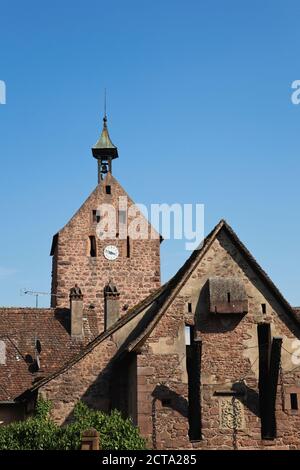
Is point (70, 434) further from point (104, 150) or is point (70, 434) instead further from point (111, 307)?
point (104, 150)

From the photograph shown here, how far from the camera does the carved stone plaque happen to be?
67.5 feet

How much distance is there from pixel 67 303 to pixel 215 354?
16.7 meters

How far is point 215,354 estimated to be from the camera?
2111 centimetres

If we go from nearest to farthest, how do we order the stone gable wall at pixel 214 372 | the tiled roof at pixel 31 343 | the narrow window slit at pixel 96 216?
the stone gable wall at pixel 214 372
the tiled roof at pixel 31 343
the narrow window slit at pixel 96 216

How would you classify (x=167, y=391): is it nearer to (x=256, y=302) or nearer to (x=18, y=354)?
(x=256, y=302)

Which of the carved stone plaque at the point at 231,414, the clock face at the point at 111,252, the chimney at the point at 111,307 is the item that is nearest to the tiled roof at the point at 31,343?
the chimney at the point at 111,307

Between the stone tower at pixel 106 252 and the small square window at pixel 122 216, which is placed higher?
the small square window at pixel 122 216

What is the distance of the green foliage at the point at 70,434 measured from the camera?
18469 mm

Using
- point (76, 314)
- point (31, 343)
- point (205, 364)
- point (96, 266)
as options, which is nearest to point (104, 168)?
point (96, 266)

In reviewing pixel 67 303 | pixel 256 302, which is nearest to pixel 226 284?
pixel 256 302

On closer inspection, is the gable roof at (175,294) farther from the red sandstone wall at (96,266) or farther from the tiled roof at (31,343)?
the red sandstone wall at (96,266)

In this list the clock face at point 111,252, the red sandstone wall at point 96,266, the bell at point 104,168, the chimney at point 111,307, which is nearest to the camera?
the chimney at point 111,307

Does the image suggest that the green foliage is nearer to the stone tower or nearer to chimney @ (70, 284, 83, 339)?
chimney @ (70, 284, 83, 339)
